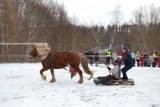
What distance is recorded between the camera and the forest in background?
37.8 m

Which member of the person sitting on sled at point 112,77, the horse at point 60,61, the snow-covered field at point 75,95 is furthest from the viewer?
the horse at point 60,61

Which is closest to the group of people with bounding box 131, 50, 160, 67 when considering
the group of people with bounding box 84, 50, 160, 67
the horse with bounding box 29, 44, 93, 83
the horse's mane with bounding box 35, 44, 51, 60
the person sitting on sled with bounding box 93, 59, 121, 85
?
the group of people with bounding box 84, 50, 160, 67

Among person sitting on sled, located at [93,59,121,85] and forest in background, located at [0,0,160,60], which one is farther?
forest in background, located at [0,0,160,60]

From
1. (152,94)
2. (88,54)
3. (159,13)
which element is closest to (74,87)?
(152,94)

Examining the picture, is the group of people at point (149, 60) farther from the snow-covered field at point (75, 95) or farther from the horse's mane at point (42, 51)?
the horse's mane at point (42, 51)

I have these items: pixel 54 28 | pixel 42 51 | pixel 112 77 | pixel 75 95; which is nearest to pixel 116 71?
pixel 112 77

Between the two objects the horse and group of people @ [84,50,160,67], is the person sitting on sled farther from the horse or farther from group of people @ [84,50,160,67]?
group of people @ [84,50,160,67]

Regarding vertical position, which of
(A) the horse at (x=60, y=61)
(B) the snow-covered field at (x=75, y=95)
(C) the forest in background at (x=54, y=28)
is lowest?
(B) the snow-covered field at (x=75, y=95)

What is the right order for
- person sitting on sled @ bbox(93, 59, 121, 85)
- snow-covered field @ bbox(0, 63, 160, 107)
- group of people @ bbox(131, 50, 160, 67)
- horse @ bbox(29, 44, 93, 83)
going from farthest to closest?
1. group of people @ bbox(131, 50, 160, 67)
2. horse @ bbox(29, 44, 93, 83)
3. person sitting on sled @ bbox(93, 59, 121, 85)
4. snow-covered field @ bbox(0, 63, 160, 107)

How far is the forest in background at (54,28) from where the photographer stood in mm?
37750

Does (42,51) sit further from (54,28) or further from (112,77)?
(54,28)

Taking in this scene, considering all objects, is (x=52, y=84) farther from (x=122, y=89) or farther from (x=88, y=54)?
(x=88, y=54)

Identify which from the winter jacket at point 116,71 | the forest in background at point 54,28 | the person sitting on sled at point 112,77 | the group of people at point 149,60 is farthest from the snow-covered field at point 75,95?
the forest in background at point 54,28

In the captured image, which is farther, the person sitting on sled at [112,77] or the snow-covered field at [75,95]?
the person sitting on sled at [112,77]
